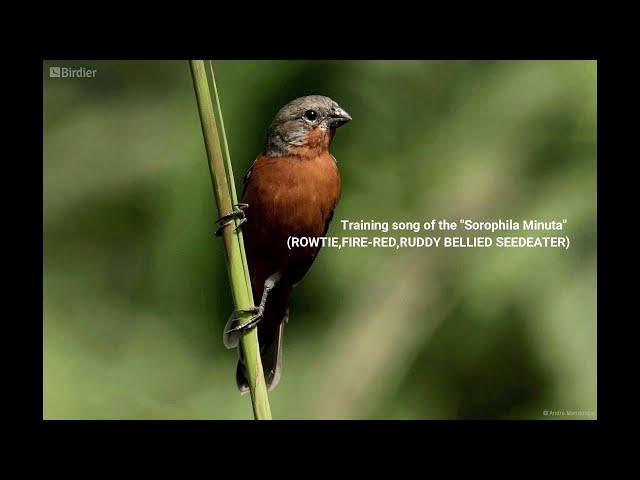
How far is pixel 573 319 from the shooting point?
3.36 metres

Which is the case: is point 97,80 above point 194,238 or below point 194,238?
above

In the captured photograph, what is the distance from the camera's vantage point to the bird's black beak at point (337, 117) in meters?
3.67

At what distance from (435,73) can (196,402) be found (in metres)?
2.01

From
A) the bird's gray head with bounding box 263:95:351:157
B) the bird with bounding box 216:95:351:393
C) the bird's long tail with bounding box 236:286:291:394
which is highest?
the bird's gray head with bounding box 263:95:351:157

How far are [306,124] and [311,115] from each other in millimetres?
50

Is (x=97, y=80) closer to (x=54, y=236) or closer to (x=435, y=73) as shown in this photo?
(x=54, y=236)

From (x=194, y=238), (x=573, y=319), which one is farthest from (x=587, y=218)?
(x=194, y=238)

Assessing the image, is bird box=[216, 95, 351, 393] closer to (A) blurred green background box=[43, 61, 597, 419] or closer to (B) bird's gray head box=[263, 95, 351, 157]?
(B) bird's gray head box=[263, 95, 351, 157]

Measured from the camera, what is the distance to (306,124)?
365 centimetres

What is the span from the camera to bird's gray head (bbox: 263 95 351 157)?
365cm

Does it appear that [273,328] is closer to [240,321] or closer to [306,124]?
[306,124]

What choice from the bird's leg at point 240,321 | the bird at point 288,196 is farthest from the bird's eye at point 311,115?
the bird's leg at point 240,321

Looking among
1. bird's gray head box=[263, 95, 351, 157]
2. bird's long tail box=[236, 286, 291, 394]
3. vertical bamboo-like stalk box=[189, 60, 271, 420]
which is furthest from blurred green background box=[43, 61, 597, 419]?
vertical bamboo-like stalk box=[189, 60, 271, 420]

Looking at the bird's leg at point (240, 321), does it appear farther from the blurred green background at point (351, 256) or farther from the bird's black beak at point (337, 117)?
the bird's black beak at point (337, 117)
